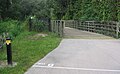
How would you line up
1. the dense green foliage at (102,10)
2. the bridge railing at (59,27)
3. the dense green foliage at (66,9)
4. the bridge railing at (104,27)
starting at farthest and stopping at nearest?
the dense green foliage at (66,9), the dense green foliage at (102,10), the bridge railing at (59,27), the bridge railing at (104,27)

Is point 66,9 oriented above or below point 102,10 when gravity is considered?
above

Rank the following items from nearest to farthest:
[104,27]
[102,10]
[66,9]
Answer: [104,27], [102,10], [66,9]

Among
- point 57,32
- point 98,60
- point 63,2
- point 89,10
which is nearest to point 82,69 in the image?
point 98,60

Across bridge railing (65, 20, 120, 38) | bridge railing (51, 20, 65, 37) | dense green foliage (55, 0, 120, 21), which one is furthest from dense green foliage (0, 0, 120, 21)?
bridge railing (51, 20, 65, 37)

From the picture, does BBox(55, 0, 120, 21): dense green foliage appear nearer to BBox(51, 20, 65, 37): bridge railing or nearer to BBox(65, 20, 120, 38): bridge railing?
BBox(65, 20, 120, 38): bridge railing

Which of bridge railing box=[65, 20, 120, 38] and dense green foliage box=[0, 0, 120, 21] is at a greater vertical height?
dense green foliage box=[0, 0, 120, 21]

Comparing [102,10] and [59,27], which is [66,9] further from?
[59,27]

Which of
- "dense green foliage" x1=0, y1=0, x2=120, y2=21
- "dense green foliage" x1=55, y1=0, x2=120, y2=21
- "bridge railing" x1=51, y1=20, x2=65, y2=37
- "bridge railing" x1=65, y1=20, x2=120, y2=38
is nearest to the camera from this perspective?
"bridge railing" x1=65, y1=20, x2=120, y2=38

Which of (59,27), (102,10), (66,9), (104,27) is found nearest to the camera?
(59,27)

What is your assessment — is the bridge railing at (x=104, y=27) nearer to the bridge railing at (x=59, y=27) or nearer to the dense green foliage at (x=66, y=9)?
the dense green foliage at (x=66, y=9)

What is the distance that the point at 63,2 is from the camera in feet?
169

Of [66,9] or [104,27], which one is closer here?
[104,27]

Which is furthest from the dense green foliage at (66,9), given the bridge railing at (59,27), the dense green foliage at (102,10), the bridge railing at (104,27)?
the bridge railing at (59,27)

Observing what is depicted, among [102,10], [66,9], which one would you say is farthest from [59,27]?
[66,9]
